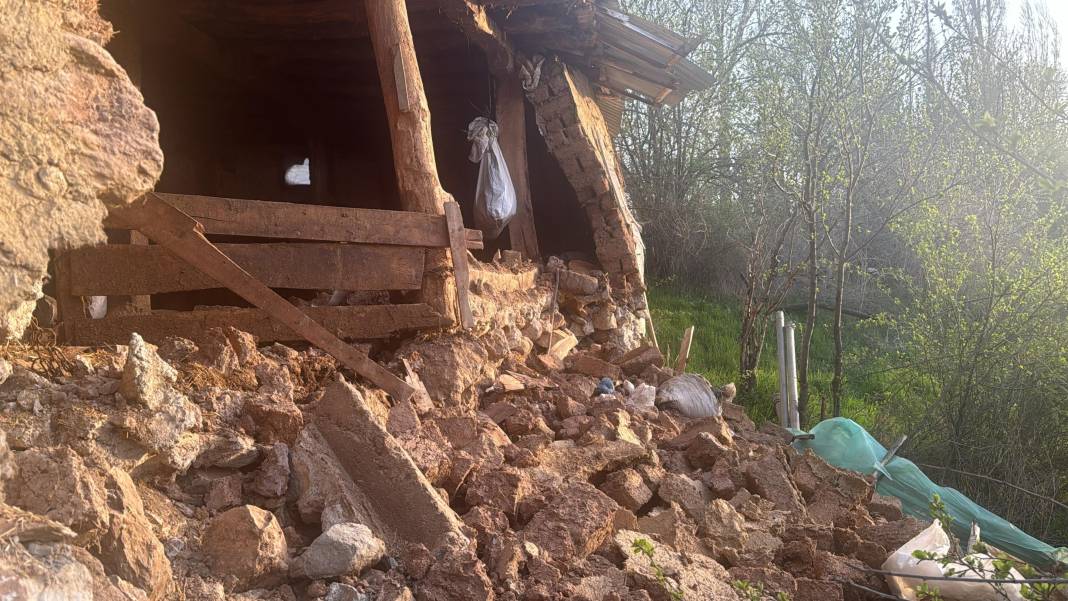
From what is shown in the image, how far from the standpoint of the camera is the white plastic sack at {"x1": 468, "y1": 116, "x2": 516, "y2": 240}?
6.32m

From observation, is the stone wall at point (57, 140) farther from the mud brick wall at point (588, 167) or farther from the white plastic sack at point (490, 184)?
the mud brick wall at point (588, 167)

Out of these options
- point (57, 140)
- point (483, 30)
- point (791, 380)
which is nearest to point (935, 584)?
point (791, 380)

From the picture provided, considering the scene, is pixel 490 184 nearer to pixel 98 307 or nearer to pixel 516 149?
pixel 516 149

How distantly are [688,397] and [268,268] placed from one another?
2887mm

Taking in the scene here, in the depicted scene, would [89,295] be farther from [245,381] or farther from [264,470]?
[264,470]

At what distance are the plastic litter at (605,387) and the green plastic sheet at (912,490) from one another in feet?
4.55

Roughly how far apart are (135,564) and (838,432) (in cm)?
467

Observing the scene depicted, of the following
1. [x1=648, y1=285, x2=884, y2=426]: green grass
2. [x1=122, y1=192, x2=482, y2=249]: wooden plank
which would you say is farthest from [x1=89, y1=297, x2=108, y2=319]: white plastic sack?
[x1=648, y1=285, x2=884, y2=426]: green grass

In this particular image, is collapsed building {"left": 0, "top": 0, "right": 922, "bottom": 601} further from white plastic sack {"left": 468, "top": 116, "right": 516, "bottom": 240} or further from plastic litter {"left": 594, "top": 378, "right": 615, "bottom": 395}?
white plastic sack {"left": 468, "top": 116, "right": 516, "bottom": 240}

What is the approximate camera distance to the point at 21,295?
2.14m

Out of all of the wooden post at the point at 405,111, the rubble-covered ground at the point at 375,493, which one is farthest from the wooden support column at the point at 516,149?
the rubble-covered ground at the point at 375,493

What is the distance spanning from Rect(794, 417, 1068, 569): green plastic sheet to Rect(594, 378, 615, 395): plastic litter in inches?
54.6

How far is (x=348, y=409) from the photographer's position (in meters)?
2.74

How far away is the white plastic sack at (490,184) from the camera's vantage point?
20.7 ft
